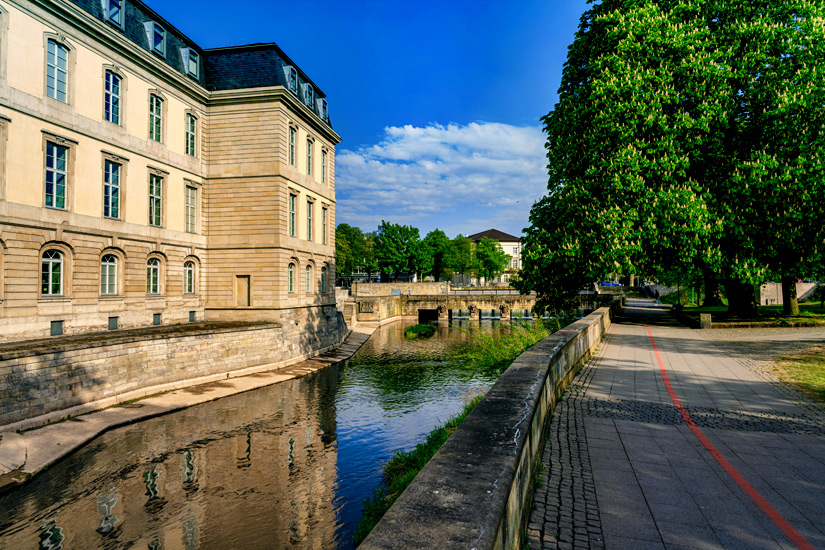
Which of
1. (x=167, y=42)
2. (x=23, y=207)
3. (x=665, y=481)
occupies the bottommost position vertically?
(x=665, y=481)

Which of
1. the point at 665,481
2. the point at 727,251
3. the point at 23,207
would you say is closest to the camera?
the point at 665,481

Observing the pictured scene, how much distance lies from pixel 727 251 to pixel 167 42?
30.3 meters

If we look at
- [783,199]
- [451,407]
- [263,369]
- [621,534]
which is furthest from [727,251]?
[263,369]

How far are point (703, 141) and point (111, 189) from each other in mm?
26937

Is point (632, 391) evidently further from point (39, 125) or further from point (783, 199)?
point (39, 125)

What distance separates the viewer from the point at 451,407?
1734cm

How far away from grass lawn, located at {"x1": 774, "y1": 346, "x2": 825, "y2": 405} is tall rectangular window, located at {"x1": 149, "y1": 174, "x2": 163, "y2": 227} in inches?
1031

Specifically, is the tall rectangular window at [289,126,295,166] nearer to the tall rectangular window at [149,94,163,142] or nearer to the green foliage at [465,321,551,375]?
the tall rectangular window at [149,94,163,142]

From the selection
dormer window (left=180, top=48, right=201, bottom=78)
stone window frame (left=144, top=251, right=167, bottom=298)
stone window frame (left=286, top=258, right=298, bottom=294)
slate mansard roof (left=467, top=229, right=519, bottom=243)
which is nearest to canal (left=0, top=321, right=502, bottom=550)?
stone window frame (left=144, top=251, right=167, bottom=298)

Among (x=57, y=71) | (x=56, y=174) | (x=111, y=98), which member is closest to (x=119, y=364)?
(x=56, y=174)

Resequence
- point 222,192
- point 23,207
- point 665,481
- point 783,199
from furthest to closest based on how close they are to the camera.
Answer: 1. point 222,192
2. point 783,199
3. point 23,207
4. point 665,481

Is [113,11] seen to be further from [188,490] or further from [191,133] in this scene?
[188,490]

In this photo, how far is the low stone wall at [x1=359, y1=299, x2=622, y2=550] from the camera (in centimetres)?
273

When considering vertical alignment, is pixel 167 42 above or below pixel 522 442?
above
